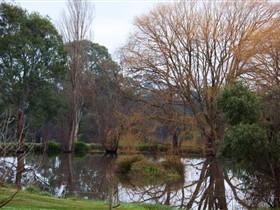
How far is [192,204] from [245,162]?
345 cm

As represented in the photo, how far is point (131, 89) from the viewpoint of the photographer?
4228 cm

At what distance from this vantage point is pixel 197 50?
39.4m

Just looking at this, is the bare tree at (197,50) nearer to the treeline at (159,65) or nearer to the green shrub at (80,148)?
the treeline at (159,65)

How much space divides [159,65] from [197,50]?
3.41m

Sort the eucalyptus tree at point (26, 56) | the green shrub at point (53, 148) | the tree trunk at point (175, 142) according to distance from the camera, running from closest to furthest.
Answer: the tree trunk at point (175, 142)
the eucalyptus tree at point (26, 56)
the green shrub at point (53, 148)

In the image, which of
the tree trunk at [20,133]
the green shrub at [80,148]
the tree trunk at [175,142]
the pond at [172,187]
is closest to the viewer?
the tree trunk at [20,133]

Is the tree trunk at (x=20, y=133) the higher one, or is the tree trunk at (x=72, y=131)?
the tree trunk at (x=72, y=131)

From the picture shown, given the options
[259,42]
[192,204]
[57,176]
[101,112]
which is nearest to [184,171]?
[57,176]

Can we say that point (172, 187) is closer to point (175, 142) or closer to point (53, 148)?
point (175, 142)

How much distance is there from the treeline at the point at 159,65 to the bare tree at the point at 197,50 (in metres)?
0.08

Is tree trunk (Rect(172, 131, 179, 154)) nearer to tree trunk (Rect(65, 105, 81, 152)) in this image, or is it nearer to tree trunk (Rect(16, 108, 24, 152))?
tree trunk (Rect(65, 105, 81, 152))

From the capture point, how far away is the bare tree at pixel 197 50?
1486 inches

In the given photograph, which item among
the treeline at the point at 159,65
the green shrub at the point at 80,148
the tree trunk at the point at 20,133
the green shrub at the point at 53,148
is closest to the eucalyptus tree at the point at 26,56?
the treeline at the point at 159,65

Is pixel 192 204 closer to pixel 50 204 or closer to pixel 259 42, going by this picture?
pixel 50 204
